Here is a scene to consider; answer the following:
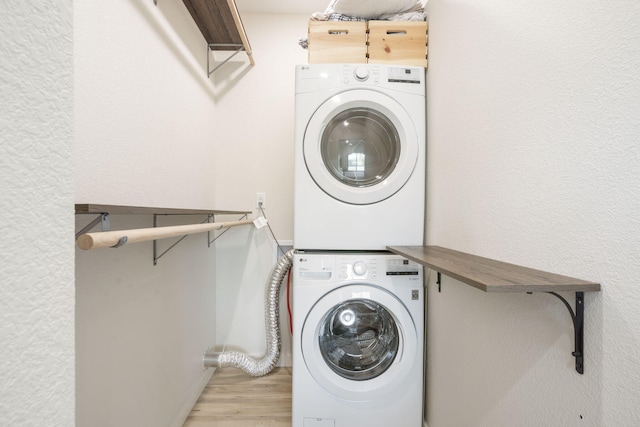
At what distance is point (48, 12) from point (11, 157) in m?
0.18

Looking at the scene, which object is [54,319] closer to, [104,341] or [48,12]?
[48,12]

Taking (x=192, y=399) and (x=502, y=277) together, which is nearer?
(x=502, y=277)

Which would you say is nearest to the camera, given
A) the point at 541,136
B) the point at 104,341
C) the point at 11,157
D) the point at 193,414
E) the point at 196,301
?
the point at 11,157

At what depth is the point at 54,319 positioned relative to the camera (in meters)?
0.33

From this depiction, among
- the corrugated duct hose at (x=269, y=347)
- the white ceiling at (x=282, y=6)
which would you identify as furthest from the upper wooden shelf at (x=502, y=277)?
the white ceiling at (x=282, y=6)

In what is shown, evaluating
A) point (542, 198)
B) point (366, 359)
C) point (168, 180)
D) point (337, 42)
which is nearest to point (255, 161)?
point (168, 180)

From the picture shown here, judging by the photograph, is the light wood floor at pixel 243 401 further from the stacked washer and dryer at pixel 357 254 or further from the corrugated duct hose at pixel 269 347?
the stacked washer and dryer at pixel 357 254

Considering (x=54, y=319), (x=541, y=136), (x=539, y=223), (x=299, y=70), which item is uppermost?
(x=299, y=70)

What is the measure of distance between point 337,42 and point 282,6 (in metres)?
0.74

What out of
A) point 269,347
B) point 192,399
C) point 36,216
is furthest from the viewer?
point 269,347

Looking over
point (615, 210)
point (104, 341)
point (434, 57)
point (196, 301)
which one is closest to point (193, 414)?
point (196, 301)

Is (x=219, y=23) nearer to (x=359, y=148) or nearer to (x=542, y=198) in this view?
(x=359, y=148)

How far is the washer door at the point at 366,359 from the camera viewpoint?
124cm

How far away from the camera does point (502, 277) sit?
0.65 metres
